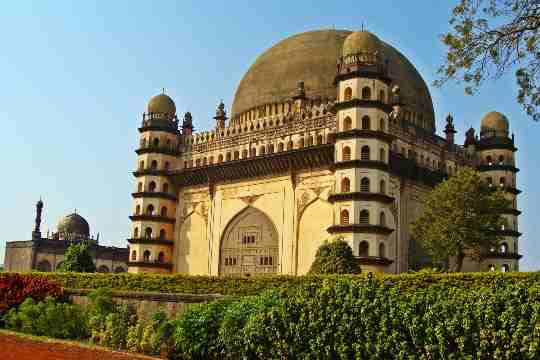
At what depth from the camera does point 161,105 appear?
54500 millimetres

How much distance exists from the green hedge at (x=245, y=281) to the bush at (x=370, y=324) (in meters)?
3.66

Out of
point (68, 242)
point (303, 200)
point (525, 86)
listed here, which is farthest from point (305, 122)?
point (68, 242)

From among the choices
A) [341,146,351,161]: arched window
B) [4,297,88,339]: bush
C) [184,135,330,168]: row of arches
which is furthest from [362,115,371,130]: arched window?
[4,297,88,339]: bush

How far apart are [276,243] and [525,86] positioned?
31.2 m

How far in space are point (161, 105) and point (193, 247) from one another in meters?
12.4

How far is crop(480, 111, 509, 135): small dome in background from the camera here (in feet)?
170

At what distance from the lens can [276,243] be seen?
44.6 metres

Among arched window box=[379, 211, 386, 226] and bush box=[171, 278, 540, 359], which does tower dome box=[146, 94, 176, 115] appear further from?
bush box=[171, 278, 540, 359]

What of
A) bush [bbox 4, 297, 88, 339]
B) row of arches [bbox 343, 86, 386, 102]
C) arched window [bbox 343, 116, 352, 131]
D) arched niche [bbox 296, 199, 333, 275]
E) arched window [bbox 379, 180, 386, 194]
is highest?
row of arches [bbox 343, 86, 386, 102]

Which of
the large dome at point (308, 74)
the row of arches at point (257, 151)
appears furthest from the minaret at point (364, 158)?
the large dome at point (308, 74)

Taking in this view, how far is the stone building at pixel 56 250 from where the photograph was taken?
6744cm

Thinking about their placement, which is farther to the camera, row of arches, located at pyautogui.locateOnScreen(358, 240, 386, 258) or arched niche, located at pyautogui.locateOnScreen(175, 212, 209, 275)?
arched niche, located at pyautogui.locateOnScreen(175, 212, 209, 275)

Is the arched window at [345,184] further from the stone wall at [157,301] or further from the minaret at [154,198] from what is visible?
the stone wall at [157,301]

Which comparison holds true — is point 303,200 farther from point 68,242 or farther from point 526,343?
point 68,242
